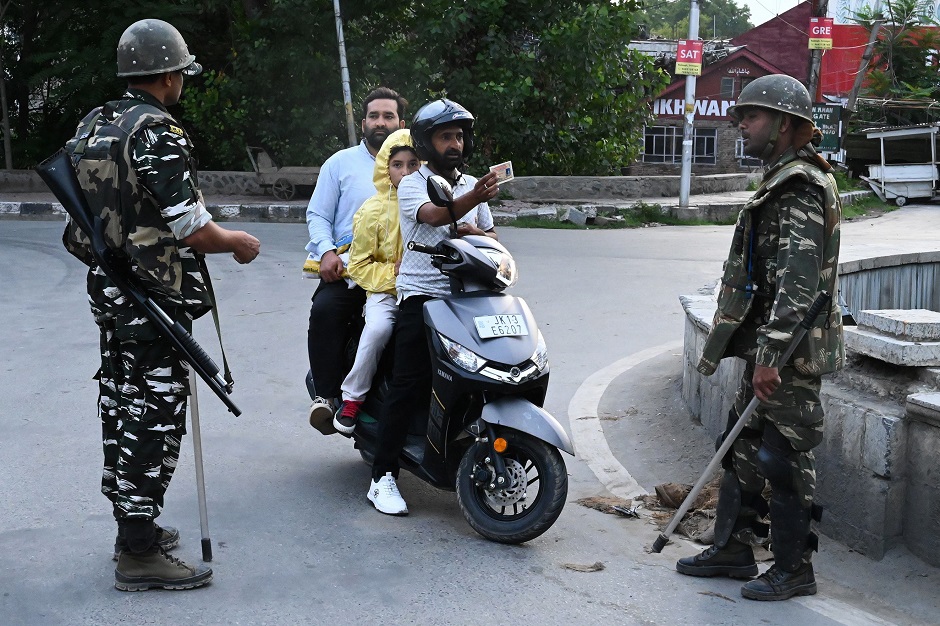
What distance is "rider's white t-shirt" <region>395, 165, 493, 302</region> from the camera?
4461 mm

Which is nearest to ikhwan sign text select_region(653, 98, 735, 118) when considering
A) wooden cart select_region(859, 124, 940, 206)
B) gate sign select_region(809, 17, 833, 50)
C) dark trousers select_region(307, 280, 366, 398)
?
wooden cart select_region(859, 124, 940, 206)

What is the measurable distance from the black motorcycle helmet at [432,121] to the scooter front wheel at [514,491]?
123 cm

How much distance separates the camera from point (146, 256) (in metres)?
3.61

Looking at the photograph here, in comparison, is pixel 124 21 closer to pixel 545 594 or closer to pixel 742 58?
pixel 545 594

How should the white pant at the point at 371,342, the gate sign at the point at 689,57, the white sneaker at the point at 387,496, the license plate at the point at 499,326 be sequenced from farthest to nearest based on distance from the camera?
the gate sign at the point at 689,57, the white pant at the point at 371,342, the white sneaker at the point at 387,496, the license plate at the point at 499,326

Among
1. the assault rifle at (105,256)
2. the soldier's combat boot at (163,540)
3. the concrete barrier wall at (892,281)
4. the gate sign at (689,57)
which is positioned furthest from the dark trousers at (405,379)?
the gate sign at (689,57)

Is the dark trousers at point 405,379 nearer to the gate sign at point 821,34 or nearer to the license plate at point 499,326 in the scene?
the license plate at point 499,326

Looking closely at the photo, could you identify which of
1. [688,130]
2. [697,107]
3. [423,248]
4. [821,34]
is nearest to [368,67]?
[688,130]

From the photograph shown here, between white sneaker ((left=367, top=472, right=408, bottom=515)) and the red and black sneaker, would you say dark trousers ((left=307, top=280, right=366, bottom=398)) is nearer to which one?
the red and black sneaker

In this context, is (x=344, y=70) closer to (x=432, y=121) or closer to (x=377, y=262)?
(x=377, y=262)

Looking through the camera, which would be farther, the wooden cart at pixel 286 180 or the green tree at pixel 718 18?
the green tree at pixel 718 18

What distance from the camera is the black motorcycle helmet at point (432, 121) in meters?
4.36

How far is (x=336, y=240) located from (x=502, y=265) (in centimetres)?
133

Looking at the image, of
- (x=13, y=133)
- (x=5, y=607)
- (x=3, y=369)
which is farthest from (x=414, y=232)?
(x=13, y=133)
